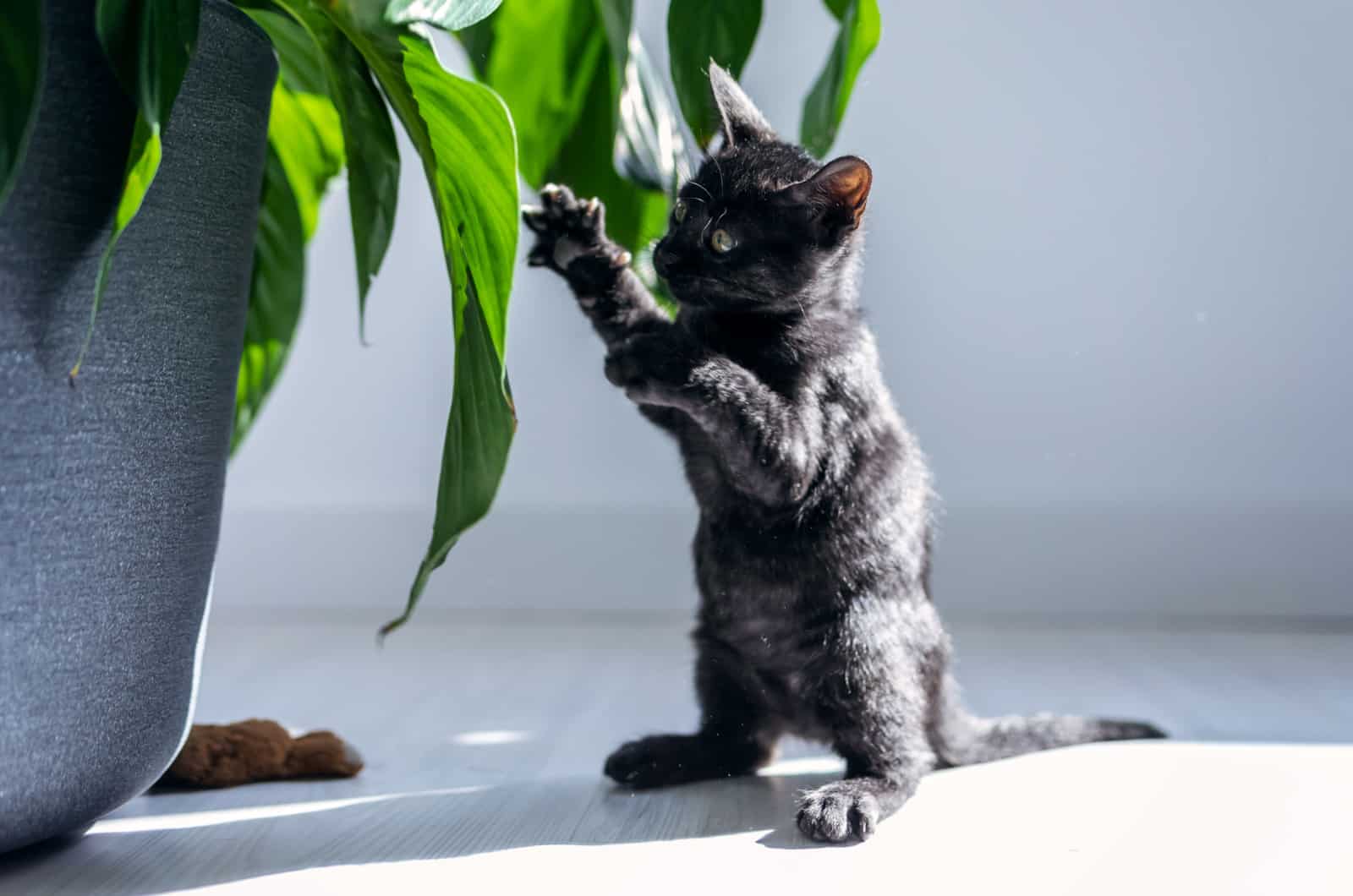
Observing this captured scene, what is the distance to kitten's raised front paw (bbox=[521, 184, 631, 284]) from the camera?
90 cm

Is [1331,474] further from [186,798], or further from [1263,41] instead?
[186,798]

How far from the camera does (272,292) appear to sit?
1068mm

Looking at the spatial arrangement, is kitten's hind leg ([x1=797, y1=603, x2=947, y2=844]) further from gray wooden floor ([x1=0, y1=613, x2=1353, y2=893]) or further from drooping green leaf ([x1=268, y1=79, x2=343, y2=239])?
drooping green leaf ([x1=268, y1=79, x2=343, y2=239])

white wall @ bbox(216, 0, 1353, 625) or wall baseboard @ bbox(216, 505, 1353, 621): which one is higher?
white wall @ bbox(216, 0, 1353, 625)

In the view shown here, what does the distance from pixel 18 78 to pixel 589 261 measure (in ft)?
1.41

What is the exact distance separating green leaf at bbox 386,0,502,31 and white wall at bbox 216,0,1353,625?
1.05 m

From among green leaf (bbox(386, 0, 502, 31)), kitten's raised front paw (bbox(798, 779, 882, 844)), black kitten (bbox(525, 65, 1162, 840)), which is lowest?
kitten's raised front paw (bbox(798, 779, 882, 844))

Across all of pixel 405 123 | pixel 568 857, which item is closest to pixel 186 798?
pixel 568 857

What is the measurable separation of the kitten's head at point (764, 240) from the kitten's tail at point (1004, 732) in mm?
333

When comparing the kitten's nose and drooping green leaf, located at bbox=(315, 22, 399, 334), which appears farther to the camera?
the kitten's nose

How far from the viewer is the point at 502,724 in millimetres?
1227

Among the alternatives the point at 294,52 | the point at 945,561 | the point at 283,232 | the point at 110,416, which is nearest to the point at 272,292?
the point at 283,232

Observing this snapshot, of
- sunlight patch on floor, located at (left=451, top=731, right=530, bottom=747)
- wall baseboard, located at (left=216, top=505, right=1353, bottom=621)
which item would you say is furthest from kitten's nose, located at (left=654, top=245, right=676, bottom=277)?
wall baseboard, located at (left=216, top=505, right=1353, bottom=621)

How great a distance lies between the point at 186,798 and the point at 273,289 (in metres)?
0.42
